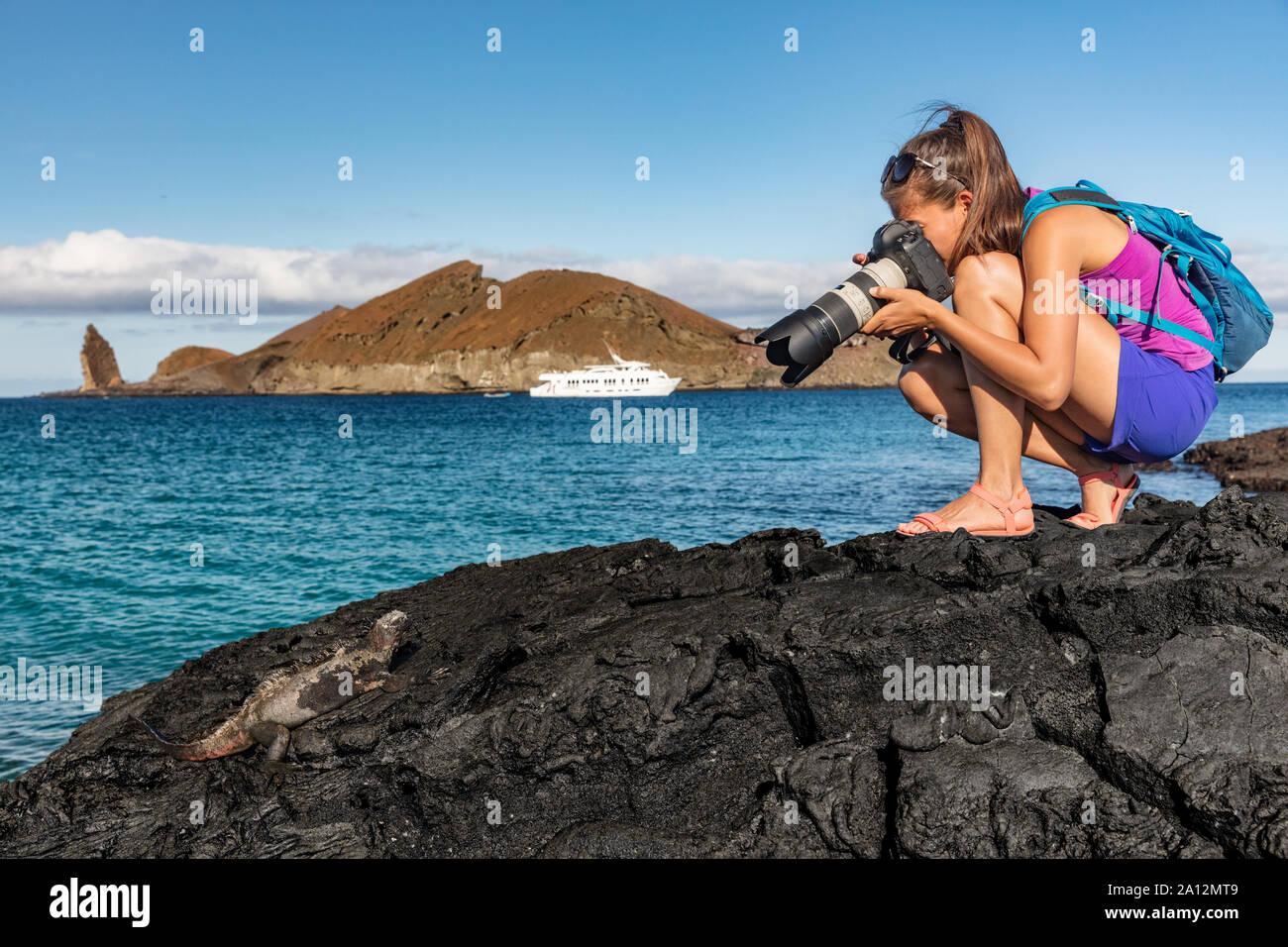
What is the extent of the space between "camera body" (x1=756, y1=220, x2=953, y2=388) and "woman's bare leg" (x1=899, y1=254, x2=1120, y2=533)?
0.19 metres

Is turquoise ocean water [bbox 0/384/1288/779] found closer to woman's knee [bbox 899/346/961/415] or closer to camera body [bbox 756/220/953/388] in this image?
camera body [bbox 756/220/953/388]

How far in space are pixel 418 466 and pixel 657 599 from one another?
25403 mm

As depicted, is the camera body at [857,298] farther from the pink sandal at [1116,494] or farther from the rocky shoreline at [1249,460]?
the rocky shoreline at [1249,460]

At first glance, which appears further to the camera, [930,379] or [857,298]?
[930,379]

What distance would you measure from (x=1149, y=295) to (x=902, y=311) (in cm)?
106

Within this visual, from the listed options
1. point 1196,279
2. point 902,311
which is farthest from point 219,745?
point 1196,279

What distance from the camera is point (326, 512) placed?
59.9 feet

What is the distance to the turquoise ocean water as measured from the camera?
998 cm

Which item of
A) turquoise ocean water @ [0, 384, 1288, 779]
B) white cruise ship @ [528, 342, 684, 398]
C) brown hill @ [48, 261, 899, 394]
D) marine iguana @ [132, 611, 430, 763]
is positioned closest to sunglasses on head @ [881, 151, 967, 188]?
marine iguana @ [132, 611, 430, 763]

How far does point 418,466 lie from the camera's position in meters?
28.3

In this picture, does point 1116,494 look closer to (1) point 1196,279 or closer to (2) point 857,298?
(1) point 1196,279
